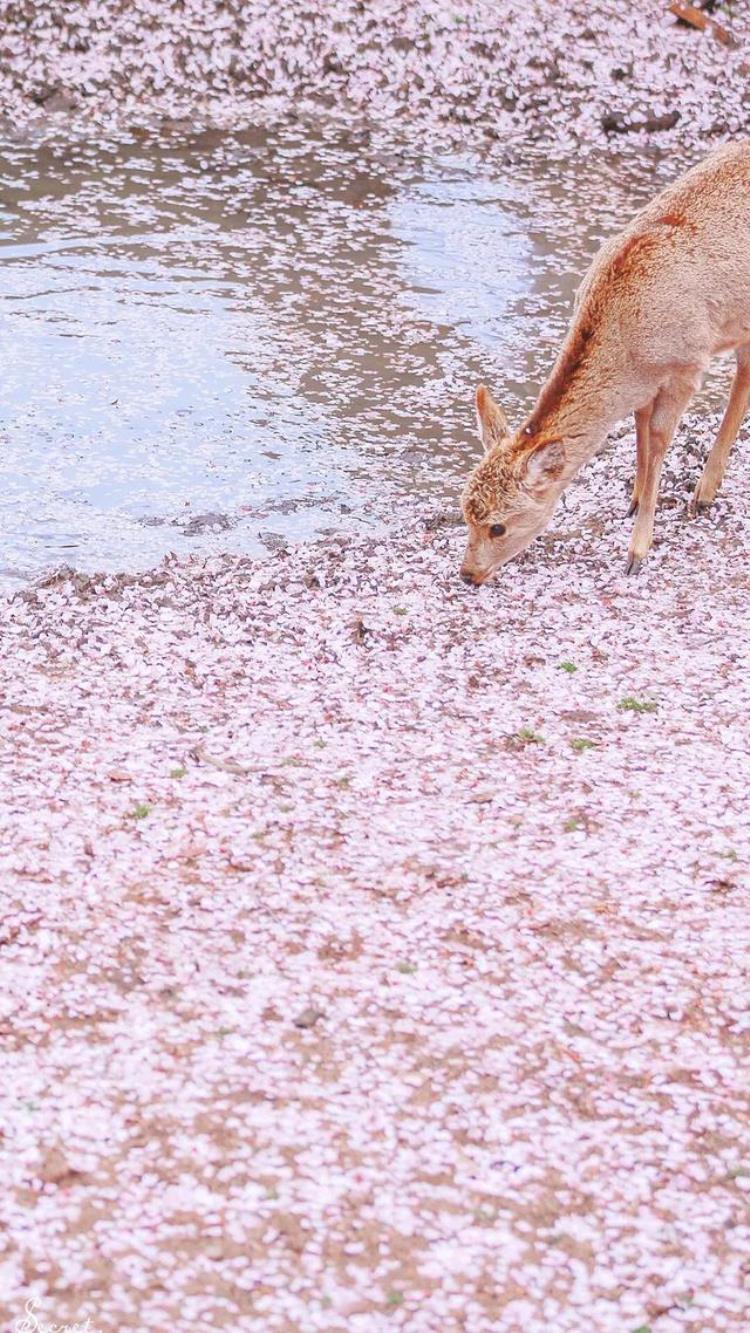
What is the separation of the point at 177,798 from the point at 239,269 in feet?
31.8

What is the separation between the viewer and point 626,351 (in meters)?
10.4

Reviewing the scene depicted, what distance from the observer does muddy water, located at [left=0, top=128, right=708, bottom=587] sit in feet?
40.3

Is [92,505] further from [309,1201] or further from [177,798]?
[309,1201]

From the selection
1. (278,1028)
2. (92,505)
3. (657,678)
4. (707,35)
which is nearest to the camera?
(278,1028)

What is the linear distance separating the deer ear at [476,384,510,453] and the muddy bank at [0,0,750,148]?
1243cm

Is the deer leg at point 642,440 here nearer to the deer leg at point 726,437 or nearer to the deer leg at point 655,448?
the deer leg at point 655,448

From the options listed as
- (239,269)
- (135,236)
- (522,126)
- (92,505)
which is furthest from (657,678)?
(522,126)

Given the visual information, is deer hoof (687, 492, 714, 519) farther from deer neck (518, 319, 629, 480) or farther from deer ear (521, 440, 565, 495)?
deer ear (521, 440, 565, 495)

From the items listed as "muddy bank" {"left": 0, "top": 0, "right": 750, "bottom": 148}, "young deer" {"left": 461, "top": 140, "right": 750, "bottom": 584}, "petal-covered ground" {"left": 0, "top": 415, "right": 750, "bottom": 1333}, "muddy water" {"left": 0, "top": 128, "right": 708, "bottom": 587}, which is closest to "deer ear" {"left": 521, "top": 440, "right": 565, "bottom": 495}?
"young deer" {"left": 461, "top": 140, "right": 750, "bottom": 584}

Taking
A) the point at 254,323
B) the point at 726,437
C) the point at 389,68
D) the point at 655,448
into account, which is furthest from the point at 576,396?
the point at 389,68

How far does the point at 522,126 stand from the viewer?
72.6 ft

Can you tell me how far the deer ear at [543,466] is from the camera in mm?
9961

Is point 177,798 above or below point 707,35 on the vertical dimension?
below

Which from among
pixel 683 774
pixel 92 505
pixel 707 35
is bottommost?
pixel 92 505
